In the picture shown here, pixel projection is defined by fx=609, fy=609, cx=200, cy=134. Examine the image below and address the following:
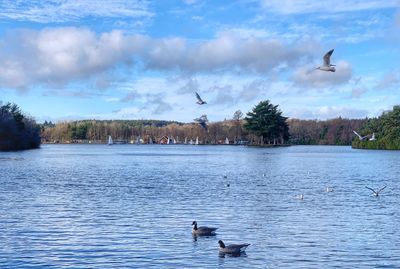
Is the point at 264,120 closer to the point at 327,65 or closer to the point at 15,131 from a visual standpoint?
the point at 15,131

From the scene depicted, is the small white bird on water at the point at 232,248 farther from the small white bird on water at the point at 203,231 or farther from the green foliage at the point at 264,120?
the green foliage at the point at 264,120

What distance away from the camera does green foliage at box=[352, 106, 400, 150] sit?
416ft

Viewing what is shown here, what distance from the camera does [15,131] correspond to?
120 meters

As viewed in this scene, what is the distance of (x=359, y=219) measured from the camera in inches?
1082

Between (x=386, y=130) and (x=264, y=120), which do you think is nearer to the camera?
(x=386, y=130)

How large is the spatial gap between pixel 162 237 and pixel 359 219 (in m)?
9.92

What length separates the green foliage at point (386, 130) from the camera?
127m

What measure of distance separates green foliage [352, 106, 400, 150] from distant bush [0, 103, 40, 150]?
71.2 m

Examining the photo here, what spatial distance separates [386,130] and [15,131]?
77402 millimetres

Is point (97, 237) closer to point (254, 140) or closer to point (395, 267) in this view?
point (395, 267)

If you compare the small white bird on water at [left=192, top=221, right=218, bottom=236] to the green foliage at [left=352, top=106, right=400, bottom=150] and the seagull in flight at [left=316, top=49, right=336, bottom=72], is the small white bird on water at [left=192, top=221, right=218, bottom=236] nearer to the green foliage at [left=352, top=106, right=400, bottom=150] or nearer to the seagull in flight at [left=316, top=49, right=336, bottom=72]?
the seagull in flight at [left=316, top=49, right=336, bottom=72]

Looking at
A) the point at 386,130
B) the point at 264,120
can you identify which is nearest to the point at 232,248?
the point at 386,130

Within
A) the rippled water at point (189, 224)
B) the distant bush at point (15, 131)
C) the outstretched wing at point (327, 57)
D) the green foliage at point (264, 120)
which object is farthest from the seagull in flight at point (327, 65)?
the green foliage at point (264, 120)

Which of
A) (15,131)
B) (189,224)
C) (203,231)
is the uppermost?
(15,131)
